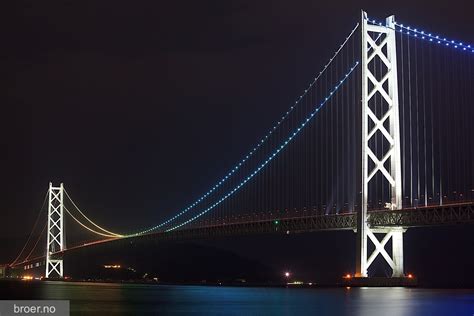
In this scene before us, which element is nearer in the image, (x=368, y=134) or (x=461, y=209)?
(x=461, y=209)

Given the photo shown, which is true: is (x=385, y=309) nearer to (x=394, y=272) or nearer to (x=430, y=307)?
(x=430, y=307)

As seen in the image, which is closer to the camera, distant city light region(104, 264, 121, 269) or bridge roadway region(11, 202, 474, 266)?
bridge roadway region(11, 202, 474, 266)

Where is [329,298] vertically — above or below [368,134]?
below

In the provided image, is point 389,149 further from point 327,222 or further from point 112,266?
→ point 112,266

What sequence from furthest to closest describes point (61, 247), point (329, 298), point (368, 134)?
point (61, 247) < point (368, 134) < point (329, 298)

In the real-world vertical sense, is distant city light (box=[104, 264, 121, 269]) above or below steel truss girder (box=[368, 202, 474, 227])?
below

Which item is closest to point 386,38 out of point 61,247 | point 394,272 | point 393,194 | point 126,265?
point 393,194

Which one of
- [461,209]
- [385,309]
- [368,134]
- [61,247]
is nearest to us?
[385,309]

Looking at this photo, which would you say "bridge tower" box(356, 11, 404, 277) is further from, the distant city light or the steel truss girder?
the distant city light

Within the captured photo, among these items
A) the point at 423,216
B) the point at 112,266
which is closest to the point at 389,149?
the point at 423,216

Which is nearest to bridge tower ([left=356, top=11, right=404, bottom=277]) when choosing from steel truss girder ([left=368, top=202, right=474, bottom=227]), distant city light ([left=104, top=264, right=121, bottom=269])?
steel truss girder ([left=368, top=202, right=474, bottom=227])
